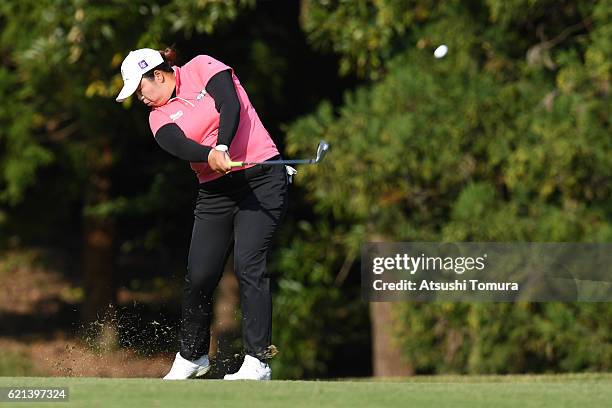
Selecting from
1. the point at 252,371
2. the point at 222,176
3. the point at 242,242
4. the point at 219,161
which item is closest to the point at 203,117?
the point at 222,176

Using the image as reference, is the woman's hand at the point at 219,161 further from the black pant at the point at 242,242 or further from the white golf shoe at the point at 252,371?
the white golf shoe at the point at 252,371

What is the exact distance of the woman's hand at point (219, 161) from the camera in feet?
21.8

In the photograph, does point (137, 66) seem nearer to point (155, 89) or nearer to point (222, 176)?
point (155, 89)

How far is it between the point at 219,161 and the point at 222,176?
45cm

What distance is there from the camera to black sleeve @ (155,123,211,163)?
22.2 ft

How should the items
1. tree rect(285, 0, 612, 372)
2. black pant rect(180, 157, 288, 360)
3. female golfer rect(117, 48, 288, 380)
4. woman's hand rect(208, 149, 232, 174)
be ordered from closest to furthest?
woman's hand rect(208, 149, 232, 174)
female golfer rect(117, 48, 288, 380)
black pant rect(180, 157, 288, 360)
tree rect(285, 0, 612, 372)

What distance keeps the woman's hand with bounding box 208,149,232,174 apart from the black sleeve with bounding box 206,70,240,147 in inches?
3.4

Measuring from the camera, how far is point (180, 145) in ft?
22.4

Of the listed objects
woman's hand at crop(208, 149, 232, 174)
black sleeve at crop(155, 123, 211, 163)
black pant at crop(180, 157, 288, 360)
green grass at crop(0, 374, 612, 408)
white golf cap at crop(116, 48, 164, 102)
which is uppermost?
white golf cap at crop(116, 48, 164, 102)

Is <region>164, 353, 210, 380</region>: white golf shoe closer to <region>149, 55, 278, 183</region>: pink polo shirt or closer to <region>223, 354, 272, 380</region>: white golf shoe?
<region>223, 354, 272, 380</region>: white golf shoe

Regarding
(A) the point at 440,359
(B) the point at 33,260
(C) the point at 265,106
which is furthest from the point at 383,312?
(B) the point at 33,260

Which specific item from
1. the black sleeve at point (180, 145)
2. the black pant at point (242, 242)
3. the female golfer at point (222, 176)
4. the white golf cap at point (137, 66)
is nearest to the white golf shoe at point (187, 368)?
the black pant at point (242, 242)

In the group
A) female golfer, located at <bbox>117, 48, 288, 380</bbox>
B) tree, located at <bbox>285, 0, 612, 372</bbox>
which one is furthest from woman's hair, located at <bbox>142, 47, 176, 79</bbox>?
tree, located at <bbox>285, 0, 612, 372</bbox>

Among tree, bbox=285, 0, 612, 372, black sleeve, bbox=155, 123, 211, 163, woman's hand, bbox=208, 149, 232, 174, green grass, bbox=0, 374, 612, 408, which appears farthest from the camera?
tree, bbox=285, 0, 612, 372
